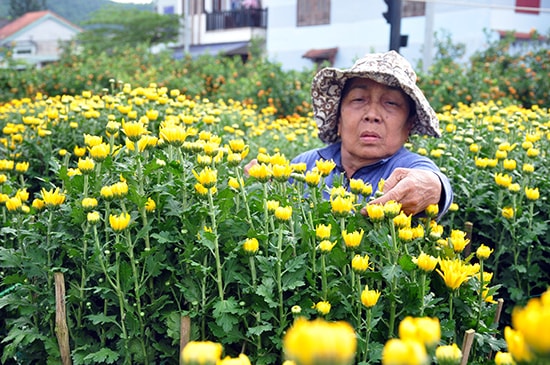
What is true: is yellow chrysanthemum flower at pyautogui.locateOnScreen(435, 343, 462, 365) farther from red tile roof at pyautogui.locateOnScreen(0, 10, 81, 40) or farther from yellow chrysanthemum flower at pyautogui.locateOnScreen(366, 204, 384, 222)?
red tile roof at pyautogui.locateOnScreen(0, 10, 81, 40)

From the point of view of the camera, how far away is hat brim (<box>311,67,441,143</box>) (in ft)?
10.1

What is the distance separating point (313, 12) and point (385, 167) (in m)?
20.8

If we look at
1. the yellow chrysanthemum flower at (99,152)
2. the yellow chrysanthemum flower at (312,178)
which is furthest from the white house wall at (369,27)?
the yellow chrysanthemum flower at (99,152)

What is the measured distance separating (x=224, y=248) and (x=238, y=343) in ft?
0.85

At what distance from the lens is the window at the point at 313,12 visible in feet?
74.4

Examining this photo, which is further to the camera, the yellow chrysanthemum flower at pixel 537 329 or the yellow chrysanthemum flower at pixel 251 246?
the yellow chrysanthemum flower at pixel 251 246

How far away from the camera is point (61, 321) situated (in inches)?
72.7

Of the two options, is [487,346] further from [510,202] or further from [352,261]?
[510,202]

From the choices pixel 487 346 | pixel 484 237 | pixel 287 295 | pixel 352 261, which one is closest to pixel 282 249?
pixel 287 295

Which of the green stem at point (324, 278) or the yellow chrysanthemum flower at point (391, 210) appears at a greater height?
the yellow chrysanthemum flower at point (391, 210)

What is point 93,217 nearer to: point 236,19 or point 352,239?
point 352,239

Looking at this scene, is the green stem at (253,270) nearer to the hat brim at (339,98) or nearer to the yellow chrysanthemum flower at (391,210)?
the yellow chrysanthemum flower at (391,210)

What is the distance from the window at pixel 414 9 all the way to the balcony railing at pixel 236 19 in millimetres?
10746

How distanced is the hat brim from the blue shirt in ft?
0.36
